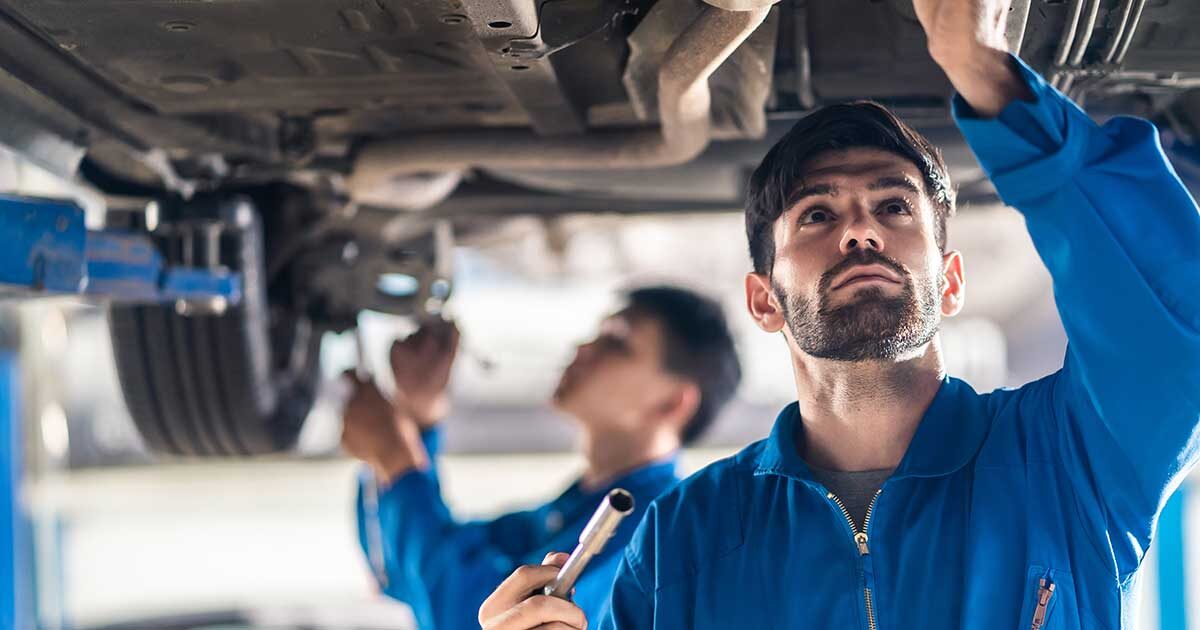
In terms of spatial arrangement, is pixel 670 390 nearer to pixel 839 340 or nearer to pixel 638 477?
pixel 638 477

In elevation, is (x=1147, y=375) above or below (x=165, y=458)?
above

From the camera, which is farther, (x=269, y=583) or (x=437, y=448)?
(x=269, y=583)

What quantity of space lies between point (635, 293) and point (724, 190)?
1.16ft

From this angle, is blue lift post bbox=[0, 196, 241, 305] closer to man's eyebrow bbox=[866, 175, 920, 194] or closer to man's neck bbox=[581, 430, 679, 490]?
man's neck bbox=[581, 430, 679, 490]

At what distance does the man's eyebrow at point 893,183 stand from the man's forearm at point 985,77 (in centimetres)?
21

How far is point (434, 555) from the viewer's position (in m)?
2.09

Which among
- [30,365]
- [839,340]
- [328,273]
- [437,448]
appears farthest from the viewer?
[30,365]

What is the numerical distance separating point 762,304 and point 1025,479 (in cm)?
32

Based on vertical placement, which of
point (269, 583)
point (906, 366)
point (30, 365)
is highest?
point (906, 366)

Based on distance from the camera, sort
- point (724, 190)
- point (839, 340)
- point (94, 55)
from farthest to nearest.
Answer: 1. point (724, 190)
2. point (94, 55)
3. point (839, 340)

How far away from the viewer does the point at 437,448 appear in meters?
2.49

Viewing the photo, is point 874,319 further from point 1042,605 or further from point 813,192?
point 1042,605

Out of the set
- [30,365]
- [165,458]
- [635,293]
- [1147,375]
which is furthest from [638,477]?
[30,365]

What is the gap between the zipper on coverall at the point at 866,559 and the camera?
3.58ft
